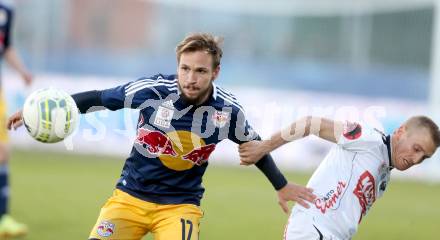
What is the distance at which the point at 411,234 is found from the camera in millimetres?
8922

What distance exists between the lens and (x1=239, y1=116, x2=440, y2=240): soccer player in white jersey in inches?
192

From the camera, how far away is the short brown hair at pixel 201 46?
5062 millimetres

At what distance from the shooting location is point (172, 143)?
522cm

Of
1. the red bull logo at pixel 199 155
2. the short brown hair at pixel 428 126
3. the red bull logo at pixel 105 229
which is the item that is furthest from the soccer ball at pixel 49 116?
the short brown hair at pixel 428 126

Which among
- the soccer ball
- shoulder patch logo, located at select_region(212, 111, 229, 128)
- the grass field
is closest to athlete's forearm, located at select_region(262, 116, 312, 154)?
shoulder patch logo, located at select_region(212, 111, 229, 128)

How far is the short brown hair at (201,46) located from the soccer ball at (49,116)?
31.2 inches

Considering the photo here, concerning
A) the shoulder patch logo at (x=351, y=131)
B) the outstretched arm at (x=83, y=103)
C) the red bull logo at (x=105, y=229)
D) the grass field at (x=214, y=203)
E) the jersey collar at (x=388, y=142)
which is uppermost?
the outstretched arm at (x=83, y=103)

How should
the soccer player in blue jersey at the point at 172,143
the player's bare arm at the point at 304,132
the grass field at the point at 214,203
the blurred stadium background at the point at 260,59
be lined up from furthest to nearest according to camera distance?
1. the blurred stadium background at the point at 260,59
2. the grass field at the point at 214,203
3. the soccer player in blue jersey at the point at 172,143
4. the player's bare arm at the point at 304,132

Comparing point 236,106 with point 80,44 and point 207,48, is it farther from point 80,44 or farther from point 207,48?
point 80,44

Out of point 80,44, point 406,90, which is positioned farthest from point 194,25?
point 406,90

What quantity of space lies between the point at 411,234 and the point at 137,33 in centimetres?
1261

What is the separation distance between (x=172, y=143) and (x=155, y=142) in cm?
12

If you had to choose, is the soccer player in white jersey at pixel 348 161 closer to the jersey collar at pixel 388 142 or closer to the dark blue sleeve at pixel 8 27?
the jersey collar at pixel 388 142

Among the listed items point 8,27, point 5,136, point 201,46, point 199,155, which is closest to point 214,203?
point 5,136
